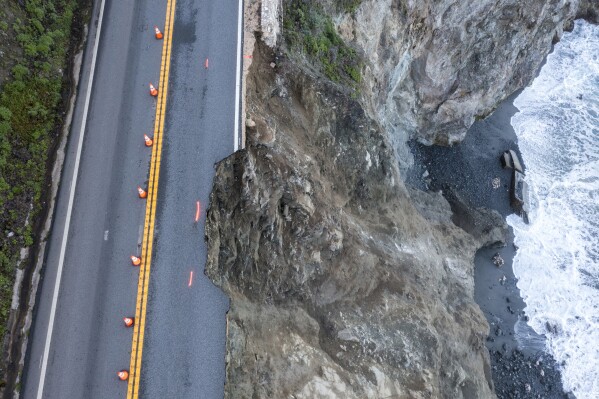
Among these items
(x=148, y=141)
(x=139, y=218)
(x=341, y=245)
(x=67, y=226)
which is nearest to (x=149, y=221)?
(x=139, y=218)

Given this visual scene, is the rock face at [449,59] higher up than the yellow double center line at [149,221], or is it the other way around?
the rock face at [449,59]

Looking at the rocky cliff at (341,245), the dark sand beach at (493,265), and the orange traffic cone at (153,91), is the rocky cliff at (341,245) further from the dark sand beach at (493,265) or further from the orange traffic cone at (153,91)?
the orange traffic cone at (153,91)

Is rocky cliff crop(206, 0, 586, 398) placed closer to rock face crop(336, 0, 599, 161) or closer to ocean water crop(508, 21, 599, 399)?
rock face crop(336, 0, 599, 161)

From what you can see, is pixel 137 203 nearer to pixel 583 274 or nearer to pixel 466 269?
pixel 466 269

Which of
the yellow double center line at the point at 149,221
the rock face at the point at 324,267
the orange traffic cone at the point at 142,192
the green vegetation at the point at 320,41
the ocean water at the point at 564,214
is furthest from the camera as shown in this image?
the ocean water at the point at 564,214

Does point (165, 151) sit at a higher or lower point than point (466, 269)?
higher

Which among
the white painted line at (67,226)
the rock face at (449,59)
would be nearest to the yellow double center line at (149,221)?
the white painted line at (67,226)

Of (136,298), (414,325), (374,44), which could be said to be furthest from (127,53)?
(414,325)
